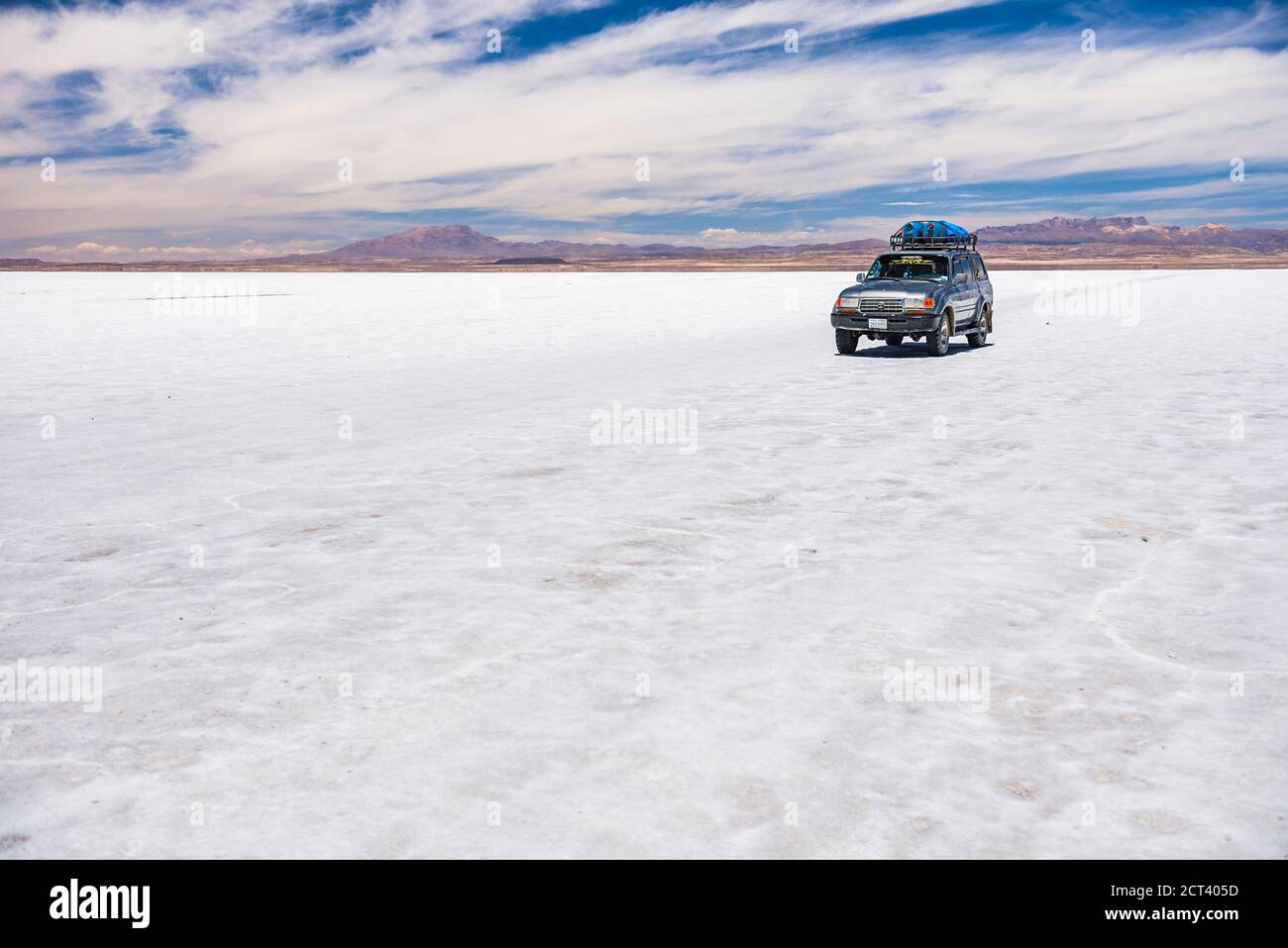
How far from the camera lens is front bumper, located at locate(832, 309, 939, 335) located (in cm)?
1864

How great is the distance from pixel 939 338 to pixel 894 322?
93 centimetres

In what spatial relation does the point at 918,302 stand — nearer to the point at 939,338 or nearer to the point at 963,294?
the point at 939,338

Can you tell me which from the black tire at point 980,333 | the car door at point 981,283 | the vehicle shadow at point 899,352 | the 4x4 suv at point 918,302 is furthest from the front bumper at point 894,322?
the car door at point 981,283

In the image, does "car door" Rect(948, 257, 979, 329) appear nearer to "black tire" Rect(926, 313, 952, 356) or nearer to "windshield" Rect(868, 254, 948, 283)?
"windshield" Rect(868, 254, 948, 283)

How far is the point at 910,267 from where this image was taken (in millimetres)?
20125

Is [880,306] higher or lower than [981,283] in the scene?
lower

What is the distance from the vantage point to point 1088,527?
720 centimetres

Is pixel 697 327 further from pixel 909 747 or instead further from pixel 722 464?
pixel 909 747

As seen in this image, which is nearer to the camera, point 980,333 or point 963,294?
point 963,294

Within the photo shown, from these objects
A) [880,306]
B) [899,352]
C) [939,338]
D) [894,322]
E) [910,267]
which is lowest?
[899,352]

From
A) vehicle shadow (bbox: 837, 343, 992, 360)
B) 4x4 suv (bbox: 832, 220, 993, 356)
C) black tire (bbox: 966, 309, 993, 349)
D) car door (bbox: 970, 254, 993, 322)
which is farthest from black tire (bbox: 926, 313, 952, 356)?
car door (bbox: 970, 254, 993, 322)

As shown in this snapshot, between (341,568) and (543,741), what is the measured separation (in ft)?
9.12

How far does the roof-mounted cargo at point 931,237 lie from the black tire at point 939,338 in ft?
13.5

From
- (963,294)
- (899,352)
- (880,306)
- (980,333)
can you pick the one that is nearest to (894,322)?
(880,306)
